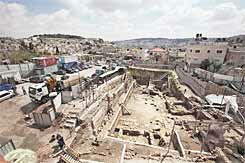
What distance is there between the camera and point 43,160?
8.10 m

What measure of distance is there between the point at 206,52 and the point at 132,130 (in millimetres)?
28924

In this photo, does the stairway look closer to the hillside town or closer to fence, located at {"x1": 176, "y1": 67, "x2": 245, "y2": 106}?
the hillside town

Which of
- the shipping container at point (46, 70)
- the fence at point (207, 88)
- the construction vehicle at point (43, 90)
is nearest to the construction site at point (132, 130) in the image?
the construction vehicle at point (43, 90)

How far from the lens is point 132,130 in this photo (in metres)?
14.5

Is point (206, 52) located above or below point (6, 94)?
above

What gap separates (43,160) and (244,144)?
45.8 feet

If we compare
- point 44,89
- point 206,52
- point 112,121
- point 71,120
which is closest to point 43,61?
point 44,89

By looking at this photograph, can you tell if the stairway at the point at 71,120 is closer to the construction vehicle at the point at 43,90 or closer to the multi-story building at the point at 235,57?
the construction vehicle at the point at 43,90

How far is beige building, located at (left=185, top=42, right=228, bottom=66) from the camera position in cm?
3266

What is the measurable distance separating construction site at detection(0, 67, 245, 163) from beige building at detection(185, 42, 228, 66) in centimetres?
1655

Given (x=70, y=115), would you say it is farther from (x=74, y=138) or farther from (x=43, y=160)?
(x=43, y=160)

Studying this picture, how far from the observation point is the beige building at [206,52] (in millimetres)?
32656

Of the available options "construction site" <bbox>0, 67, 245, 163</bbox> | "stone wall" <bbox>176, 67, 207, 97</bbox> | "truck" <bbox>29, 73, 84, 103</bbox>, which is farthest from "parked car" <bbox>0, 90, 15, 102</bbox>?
"stone wall" <bbox>176, 67, 207, 97</bbox>

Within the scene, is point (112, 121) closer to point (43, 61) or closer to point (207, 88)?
point (207, 88)
